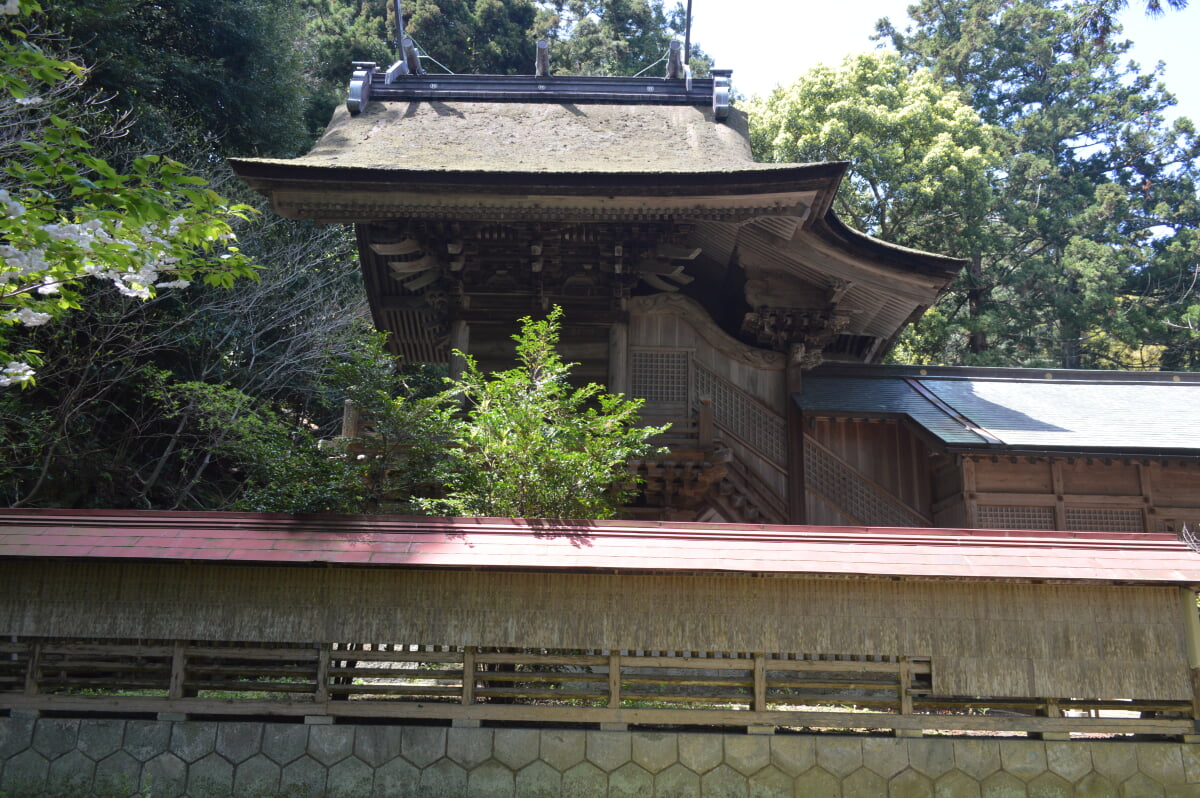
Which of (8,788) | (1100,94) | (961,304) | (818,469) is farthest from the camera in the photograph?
(1100,94)

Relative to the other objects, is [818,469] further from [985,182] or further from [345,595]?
[985,182]

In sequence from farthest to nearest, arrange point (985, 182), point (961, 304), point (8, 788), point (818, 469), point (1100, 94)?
point (1100, 94)
point (961, 304)
point (985, 182)
point (818, 469)
point (8, 788)

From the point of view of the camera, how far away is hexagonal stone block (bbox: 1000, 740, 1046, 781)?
23.6ft

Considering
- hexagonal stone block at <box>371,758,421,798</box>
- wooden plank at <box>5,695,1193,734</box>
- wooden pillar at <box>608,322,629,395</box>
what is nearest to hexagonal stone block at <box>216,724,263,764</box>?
wooden plank at <box>5,695,1193,734</box>

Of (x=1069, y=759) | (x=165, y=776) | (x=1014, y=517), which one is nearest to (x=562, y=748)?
(x=165, y=776)

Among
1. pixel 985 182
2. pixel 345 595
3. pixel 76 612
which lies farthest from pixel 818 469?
pixel 985 182

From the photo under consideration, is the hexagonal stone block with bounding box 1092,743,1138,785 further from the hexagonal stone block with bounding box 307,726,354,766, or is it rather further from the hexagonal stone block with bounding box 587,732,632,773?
the hexagonal stone block with bounding box 307,726,354,766

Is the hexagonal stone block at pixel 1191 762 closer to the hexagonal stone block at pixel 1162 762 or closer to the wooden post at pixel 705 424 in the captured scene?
the hexagonal stone block at pixel 1162 762

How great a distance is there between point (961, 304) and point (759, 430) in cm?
→ 2028

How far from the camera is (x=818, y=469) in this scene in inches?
495

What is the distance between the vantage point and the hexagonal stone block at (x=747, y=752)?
7.12 meters

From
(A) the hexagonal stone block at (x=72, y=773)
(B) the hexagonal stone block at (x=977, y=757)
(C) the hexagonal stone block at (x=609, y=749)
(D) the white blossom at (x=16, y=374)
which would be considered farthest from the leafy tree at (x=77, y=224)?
(B) the hexagonal stone block at (x=977, y=757)

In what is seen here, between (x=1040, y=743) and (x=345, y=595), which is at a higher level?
(x=345, y=595)

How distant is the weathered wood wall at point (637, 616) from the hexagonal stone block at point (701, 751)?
687mm
